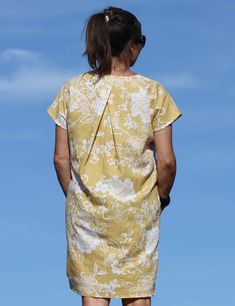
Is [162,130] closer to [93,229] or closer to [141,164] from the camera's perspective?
[141,164]

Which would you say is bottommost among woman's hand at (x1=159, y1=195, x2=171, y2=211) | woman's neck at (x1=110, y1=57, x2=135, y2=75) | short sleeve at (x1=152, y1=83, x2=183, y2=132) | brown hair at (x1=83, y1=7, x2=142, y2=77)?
woman's hand at (x1=159, y1=195, x2=171, y2=211)

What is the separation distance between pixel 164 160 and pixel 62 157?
2.18 feet

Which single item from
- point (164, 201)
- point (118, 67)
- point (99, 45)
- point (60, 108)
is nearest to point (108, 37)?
point (99, 45)

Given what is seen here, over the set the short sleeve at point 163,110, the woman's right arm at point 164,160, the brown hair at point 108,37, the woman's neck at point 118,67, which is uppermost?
the brown hair at point 108,37

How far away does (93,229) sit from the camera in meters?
7.48

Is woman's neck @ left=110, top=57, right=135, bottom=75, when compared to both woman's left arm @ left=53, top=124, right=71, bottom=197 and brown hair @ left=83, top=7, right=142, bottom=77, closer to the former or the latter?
brown hair @ left=83, top=7, right=142, bottom=77

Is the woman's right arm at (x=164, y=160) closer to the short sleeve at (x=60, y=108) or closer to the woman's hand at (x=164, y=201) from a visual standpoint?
the woman's hand at (x=164, y=201)

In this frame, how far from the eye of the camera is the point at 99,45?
755 cm

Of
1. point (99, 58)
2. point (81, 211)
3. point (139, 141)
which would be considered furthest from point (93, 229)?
point (99, 58)

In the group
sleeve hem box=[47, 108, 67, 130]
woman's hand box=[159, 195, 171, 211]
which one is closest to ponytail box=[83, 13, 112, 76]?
sleeve hem box=[47, 108, 67, 130]

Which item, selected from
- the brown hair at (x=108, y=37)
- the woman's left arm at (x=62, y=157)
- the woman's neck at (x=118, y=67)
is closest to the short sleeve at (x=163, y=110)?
the woman's neck at (x=118, y=67)

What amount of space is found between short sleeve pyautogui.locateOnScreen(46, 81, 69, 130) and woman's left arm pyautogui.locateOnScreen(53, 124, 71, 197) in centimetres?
4

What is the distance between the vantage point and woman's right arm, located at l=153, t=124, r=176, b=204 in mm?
7570

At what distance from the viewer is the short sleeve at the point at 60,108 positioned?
7703 millimetres
